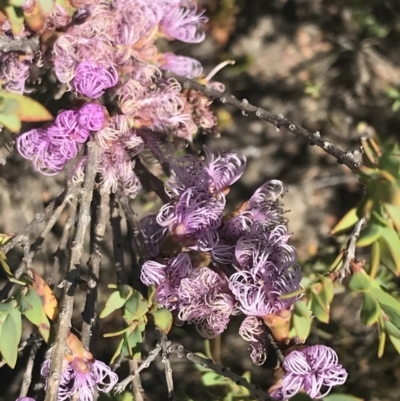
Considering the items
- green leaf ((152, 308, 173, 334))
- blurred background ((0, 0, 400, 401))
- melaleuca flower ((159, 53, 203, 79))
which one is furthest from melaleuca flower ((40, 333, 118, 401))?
blurred background ((0, 0, 400, 401))

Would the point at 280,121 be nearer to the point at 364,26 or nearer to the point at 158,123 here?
the point at 158,123

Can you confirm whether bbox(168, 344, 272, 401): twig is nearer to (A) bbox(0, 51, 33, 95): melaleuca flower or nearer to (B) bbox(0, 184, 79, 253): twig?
(B) bbox(0, 184, 79, 253): twig

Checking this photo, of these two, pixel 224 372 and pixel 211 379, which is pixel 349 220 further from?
pixel 211 379

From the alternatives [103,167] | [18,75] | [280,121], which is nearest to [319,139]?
[280,121]

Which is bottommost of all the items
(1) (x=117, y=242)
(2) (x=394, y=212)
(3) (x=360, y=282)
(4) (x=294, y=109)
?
(4) (x=294, y=109)

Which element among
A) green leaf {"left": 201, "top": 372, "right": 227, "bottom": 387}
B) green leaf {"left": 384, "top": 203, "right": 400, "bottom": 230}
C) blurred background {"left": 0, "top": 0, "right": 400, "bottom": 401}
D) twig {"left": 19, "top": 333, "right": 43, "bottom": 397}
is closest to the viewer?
green leaf {"left": 384, "top": 203, "right": 400, "bottom": 230}

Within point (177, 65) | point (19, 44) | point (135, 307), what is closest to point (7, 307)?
point (135, 307)
